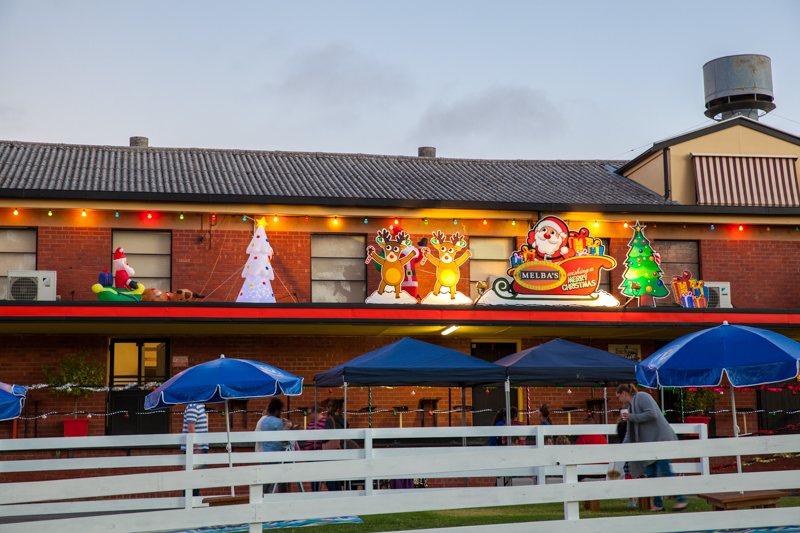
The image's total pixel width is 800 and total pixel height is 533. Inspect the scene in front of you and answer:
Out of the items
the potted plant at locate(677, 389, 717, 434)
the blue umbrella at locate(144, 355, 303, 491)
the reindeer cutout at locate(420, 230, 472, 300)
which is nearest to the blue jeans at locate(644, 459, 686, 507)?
the blue umbrella at locate(144, 355, 303, 491)

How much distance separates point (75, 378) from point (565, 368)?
9.97m

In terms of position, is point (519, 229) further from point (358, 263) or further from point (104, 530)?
point (104, 530)

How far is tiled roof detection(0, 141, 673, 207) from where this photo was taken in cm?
1977

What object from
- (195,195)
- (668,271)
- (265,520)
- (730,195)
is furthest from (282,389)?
(730,195)

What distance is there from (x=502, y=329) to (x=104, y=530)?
1240 centimetres

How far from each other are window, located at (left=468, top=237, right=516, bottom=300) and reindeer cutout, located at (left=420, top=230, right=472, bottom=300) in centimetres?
189

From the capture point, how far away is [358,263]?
1969 cm

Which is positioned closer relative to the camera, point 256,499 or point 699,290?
point 256,499

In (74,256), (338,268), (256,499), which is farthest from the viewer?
(338,268)

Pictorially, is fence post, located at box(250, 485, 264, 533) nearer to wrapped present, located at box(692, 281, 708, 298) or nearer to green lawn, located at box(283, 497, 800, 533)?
green lawn, located at box(283, 497, 800, 533)

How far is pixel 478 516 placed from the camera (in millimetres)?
10102

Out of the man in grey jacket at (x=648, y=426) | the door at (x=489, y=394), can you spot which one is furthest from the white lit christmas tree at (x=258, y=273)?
the man in grey jacket at (x=648, y=426)

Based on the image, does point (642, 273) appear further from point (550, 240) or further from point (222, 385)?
point (222, 385)

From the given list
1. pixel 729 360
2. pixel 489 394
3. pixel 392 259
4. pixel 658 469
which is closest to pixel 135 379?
pixel 392 259
